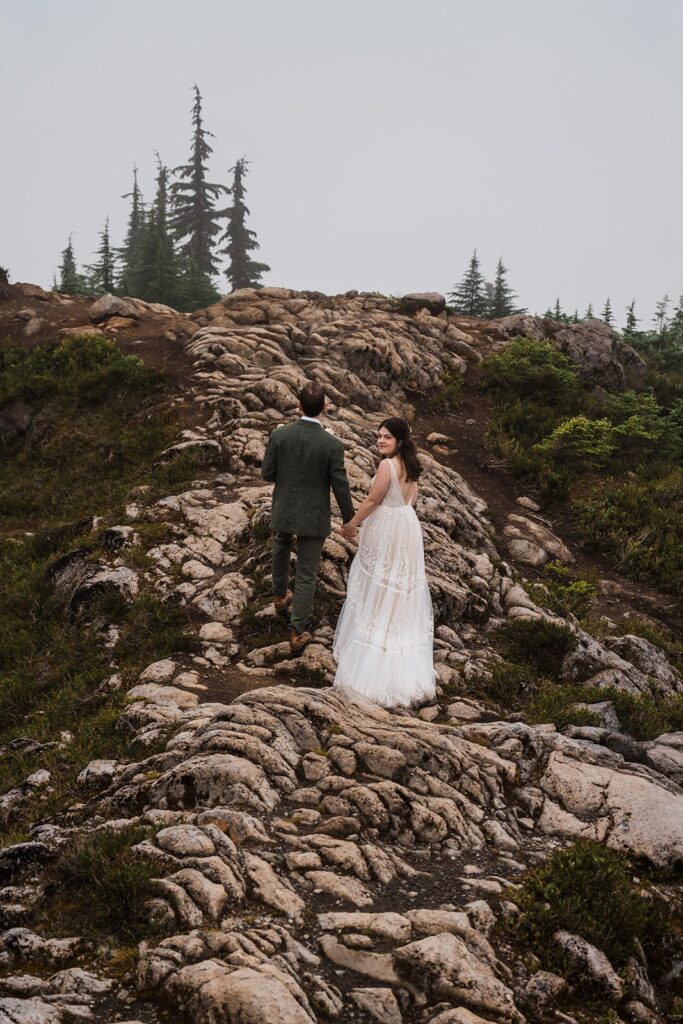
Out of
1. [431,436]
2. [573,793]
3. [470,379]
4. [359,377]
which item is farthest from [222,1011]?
[470,379]

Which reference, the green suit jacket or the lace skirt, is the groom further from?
the lace skirt

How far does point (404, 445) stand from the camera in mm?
8305

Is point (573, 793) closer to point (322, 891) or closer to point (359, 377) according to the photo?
point (322, 891)

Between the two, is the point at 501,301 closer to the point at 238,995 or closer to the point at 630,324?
the point at 630,324

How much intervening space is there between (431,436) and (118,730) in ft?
43.6

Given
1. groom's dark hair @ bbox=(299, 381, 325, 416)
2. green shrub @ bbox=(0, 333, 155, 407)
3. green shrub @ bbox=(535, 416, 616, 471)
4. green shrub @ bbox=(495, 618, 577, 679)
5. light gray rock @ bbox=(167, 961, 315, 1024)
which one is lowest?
light gray rock @ bbox=(167, 961, 315, 1024)

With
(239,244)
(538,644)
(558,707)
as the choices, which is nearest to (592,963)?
(558,707)

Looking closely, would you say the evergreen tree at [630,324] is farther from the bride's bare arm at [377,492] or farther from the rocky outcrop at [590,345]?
the bride's bare arm at [377,492]

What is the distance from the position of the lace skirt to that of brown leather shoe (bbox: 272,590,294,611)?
3.84 ft

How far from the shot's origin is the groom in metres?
8.66

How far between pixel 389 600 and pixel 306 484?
182 cm

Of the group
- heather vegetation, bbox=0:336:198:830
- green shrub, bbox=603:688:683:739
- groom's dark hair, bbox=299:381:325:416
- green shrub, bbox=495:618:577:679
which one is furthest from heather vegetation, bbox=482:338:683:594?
groom's dark hair, bbox=299:381:325:416

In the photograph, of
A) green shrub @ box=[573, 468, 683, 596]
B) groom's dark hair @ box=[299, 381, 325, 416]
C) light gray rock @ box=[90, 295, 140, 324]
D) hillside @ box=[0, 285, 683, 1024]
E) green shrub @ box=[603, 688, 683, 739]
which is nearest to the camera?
hillside @ box=[0, 285, 683, 1024]

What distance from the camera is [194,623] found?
10.0m
